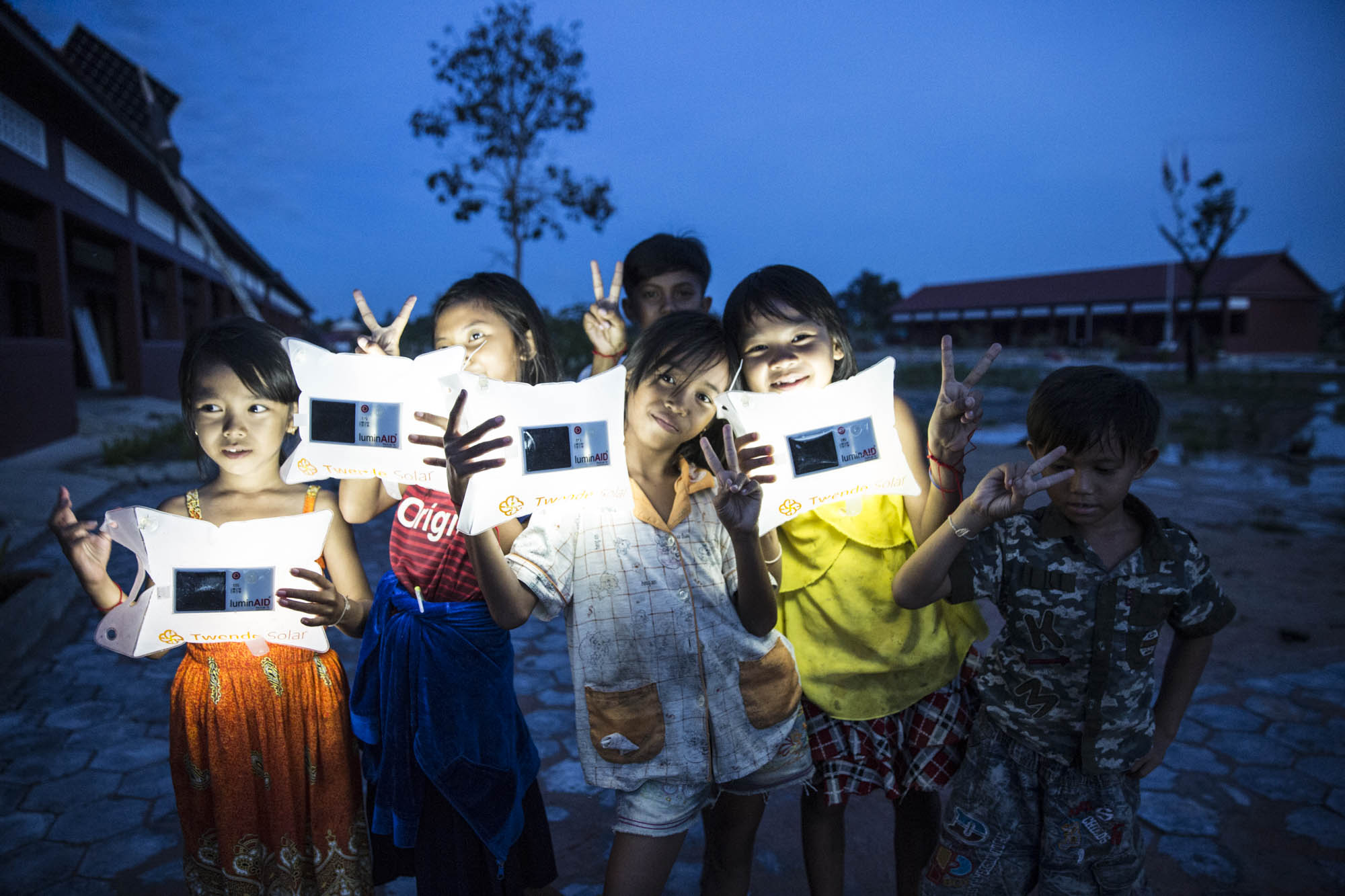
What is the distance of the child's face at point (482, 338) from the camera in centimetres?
174

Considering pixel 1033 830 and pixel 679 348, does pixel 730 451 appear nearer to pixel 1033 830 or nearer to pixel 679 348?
pixel 679 348

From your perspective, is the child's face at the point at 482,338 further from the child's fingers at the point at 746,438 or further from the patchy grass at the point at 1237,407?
the patchy grass at the point at 1237,407

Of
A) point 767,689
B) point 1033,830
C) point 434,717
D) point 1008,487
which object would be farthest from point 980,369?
point 434,717

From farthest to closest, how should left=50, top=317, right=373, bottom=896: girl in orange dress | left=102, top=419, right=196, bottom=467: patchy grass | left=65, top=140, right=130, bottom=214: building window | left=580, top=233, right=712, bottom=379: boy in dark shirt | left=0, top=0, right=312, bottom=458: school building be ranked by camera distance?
left=65, top=140, right=130, bottom=214: building window → left=102, top=419, right=196, bottom=467: patchy grass → left=0, top=0, right=312, bottom=458: school building → left=580, top=233, right=712, bottom=379: boy in dark shirt → left=50, top=317, right=373, bottom=896: girl in orange dress

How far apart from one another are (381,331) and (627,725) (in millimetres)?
1059

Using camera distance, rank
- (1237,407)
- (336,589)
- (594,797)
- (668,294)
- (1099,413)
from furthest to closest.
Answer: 1. (1237,407)
2. (594,797)
3. (668,294)
4. (336,589)
5. (1099,413)

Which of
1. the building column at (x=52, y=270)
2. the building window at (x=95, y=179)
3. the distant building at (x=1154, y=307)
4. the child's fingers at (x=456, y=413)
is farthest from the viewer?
the distant building at (x=1154, y=307)

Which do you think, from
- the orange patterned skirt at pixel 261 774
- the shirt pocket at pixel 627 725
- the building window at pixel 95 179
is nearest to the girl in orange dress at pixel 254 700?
the orange patterned skirt at pixel 261 774

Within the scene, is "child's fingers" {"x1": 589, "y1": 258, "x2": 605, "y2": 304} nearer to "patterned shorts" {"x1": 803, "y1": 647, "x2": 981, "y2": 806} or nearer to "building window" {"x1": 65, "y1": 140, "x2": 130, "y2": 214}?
"patterned shorts" {"x1": 803, "y1": 647, "x2": 981, "y2": 806}

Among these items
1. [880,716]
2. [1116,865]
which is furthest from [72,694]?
[1116,865]

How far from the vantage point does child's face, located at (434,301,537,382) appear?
5.70 feet

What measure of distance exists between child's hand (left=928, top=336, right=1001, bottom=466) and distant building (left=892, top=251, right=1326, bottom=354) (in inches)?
1262

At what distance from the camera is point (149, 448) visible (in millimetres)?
8562

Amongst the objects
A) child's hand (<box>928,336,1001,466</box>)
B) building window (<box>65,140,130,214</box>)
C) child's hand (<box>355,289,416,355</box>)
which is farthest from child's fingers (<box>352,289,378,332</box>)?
building window (<box>65,140,130,214</box>)
